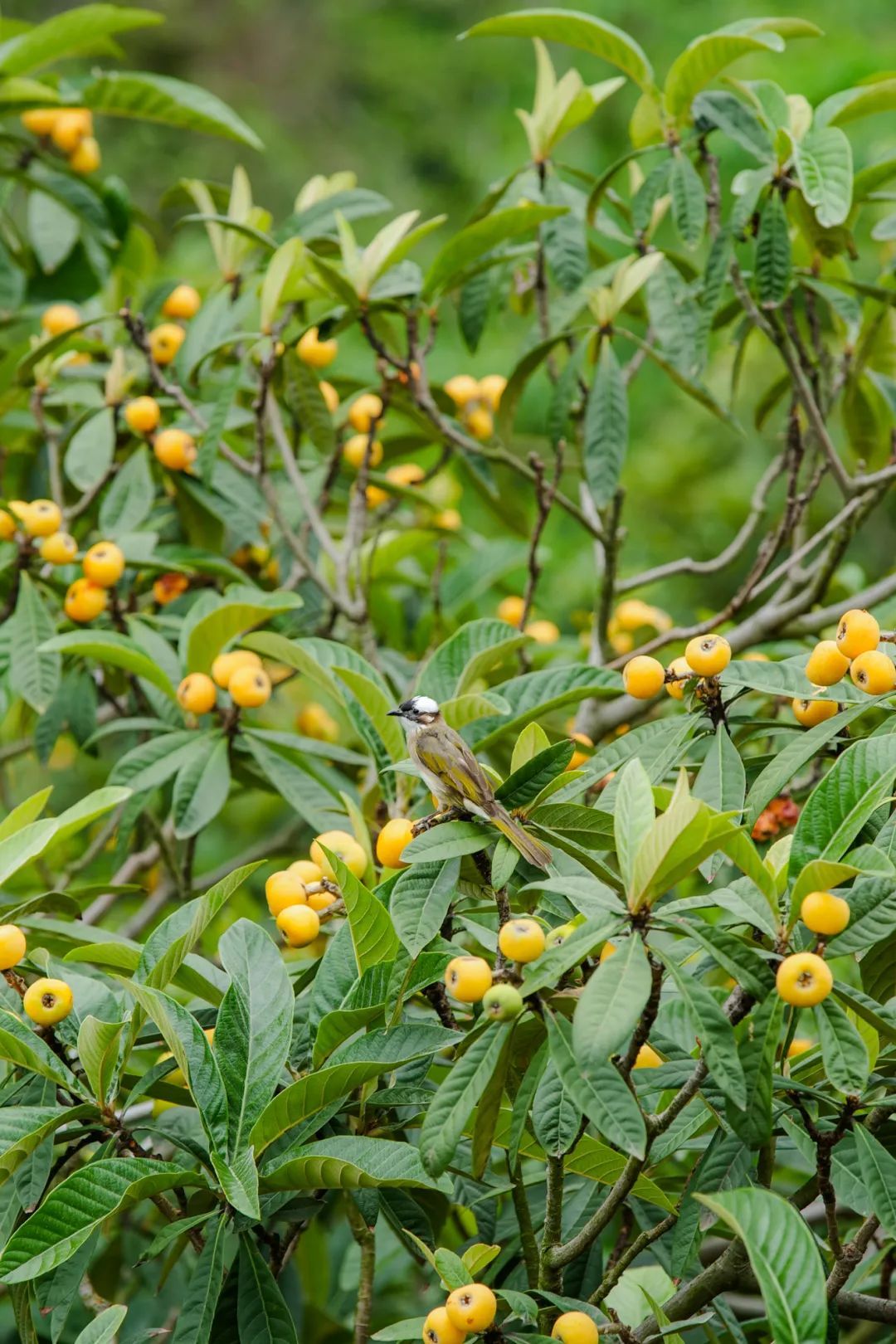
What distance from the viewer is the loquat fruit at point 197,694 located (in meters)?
1.98

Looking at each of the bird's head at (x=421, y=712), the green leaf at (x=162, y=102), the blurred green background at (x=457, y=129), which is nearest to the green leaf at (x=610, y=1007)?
the bird's head at (x=421, y=712)

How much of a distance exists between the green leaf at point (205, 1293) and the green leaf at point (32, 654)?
1039mm

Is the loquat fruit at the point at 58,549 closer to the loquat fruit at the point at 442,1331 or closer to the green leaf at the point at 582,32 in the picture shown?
the green leaf at the point at 582,32

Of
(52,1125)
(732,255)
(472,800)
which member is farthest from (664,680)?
(732,255)

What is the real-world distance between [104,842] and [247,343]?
99 cm

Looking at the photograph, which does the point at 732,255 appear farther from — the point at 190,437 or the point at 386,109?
the point at 386,109

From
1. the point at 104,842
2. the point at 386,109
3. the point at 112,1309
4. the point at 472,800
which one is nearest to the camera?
the point at 112,1309

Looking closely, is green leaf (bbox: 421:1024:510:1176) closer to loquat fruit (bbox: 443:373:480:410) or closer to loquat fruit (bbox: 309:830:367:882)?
loquat fruit (bbox: 309:830:367:882)

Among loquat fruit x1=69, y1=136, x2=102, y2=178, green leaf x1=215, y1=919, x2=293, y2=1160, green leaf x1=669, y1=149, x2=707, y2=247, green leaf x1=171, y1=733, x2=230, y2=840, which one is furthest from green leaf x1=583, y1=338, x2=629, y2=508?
loquat fruit x1=69, y1=136, x2=102, y2=178

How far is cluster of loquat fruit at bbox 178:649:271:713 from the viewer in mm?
1949

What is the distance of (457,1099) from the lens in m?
1.12

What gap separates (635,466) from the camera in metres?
5.30

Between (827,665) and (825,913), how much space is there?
316 millimetres

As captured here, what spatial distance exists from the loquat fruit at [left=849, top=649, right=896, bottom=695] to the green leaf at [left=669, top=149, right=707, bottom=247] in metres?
1.00
